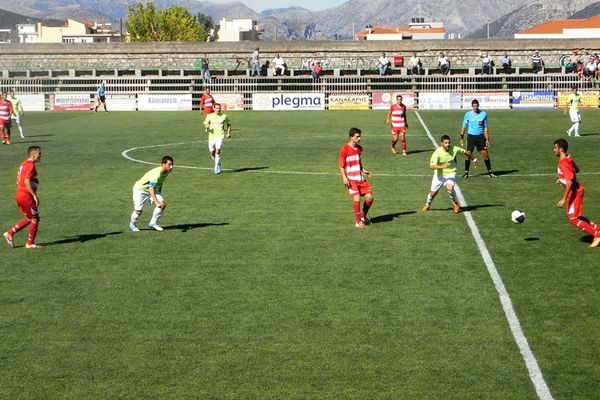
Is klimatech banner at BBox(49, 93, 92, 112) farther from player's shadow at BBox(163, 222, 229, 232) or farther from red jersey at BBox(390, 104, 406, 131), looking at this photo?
player's shadow at BBox(163, 222, 229, 232)

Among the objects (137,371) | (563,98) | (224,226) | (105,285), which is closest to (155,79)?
(563,98)

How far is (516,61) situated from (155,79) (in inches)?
1122

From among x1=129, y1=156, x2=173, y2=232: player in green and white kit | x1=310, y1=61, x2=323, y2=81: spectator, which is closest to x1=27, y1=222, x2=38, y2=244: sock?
x1=129, y1=156, x2=173, y2=232: player in green and white kit

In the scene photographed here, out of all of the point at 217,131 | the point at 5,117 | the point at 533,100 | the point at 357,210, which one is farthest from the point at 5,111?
the point at 533,100

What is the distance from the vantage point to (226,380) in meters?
12.2

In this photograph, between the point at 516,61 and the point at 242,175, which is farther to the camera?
the point at 516,61

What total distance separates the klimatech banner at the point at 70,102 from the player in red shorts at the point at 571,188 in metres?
48.4

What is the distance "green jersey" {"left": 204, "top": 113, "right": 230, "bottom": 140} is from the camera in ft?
101

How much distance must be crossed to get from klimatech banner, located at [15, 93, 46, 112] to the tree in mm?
101274

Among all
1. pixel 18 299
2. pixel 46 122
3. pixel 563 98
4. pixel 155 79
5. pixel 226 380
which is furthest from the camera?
pixel 155 79

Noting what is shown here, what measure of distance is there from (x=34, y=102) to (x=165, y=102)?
322 inches

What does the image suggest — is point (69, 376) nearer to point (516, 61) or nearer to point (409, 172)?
point (409, 172)

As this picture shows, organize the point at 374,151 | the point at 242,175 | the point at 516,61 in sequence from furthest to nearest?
the point at 516,61 → the point at 374,151 → the point at 242,175

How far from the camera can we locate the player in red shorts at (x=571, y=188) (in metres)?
18.9
